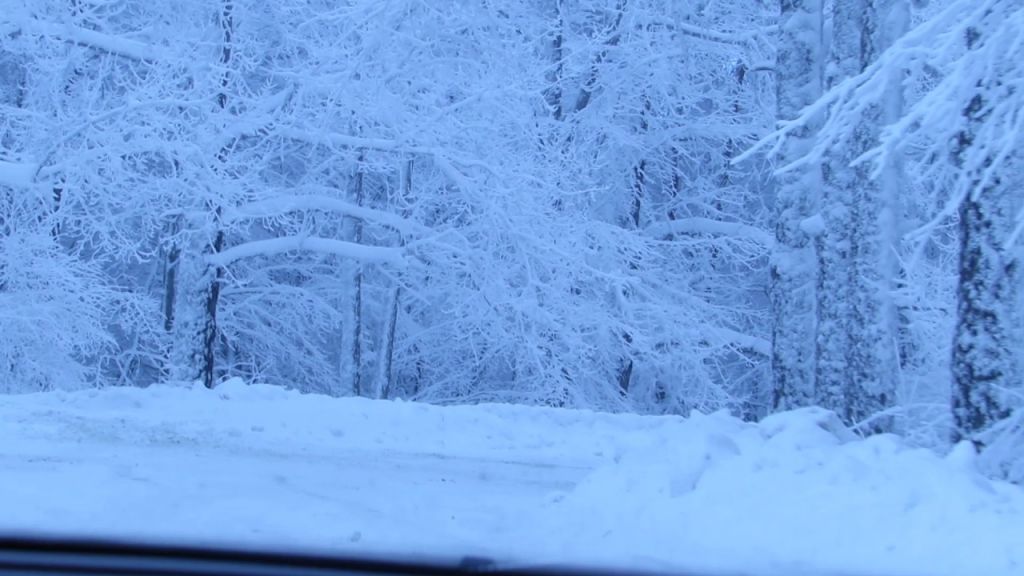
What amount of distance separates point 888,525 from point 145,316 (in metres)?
12.5

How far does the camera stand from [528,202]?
14.0m

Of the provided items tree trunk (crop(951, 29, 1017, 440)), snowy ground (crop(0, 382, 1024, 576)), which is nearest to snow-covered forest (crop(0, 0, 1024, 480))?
tree trunk (crop(951, 29, 1017, 440))

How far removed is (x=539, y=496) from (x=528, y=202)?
750 cm

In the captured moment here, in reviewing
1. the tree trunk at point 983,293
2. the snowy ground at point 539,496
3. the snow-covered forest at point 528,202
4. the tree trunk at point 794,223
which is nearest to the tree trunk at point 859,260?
the snow-covered forest at point 528,202

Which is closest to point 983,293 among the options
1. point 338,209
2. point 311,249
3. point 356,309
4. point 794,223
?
point 794,223

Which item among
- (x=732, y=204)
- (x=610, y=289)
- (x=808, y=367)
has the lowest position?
(x=808, y=367)

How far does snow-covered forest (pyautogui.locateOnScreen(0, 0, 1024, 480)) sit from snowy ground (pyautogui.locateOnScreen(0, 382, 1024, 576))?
1487 mm

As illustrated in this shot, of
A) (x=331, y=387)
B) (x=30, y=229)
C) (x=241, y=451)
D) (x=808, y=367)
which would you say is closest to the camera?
(x=241, y=451)

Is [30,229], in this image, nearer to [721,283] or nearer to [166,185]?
[166,185]

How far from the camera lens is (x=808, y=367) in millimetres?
11461

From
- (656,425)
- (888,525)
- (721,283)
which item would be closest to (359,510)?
(888,525)

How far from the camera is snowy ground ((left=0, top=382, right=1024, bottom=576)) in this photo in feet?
14.6

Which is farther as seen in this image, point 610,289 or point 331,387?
point 331,387

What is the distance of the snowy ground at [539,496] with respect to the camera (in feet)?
14.6
